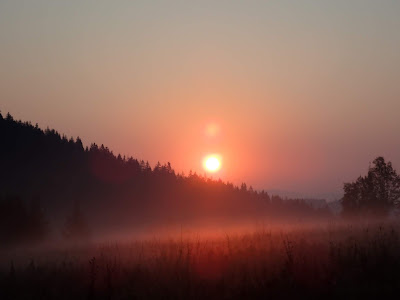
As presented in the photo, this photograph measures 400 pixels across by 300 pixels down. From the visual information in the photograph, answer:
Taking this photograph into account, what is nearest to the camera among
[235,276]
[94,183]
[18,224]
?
[235,276]

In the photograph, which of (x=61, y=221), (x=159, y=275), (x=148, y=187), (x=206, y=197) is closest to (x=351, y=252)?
(x=159, y=275)

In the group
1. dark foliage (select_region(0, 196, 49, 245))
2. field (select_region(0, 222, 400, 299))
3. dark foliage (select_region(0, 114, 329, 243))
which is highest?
dark foliage (select_region(0, 114, 329, 243))

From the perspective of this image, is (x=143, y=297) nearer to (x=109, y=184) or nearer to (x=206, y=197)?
(x=109, y=184)

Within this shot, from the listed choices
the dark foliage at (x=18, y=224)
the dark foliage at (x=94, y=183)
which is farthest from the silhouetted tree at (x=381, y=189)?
the dark foliage at (x=94, y=183)

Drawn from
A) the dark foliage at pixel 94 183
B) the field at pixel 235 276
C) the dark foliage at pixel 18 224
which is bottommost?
the field at pixel 235 276

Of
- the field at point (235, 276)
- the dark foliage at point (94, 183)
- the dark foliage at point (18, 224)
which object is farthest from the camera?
the dark foliage at point (94, 183)

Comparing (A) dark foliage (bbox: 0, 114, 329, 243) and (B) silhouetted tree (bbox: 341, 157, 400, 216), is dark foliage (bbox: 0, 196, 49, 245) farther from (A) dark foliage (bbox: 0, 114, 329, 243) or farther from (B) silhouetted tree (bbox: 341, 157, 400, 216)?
(A) dark foliage (bbox: 0, 114, 329, 243)

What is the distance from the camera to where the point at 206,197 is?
128875 millimetres

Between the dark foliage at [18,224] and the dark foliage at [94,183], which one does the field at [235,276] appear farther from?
the dark foliage at [94,183]

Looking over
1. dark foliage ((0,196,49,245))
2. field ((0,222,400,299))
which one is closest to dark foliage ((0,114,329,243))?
dark foliage ((0,196,49,245))

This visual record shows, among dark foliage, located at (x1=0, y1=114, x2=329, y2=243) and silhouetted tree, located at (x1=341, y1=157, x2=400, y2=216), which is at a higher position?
dark foliage, located at (x1=0, y1=114, x2=329, y2=243)

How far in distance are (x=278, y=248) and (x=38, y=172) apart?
98.7 meters

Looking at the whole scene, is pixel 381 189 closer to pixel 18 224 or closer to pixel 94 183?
pixel 18 224

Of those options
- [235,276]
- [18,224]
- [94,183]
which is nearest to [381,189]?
[18,224]
